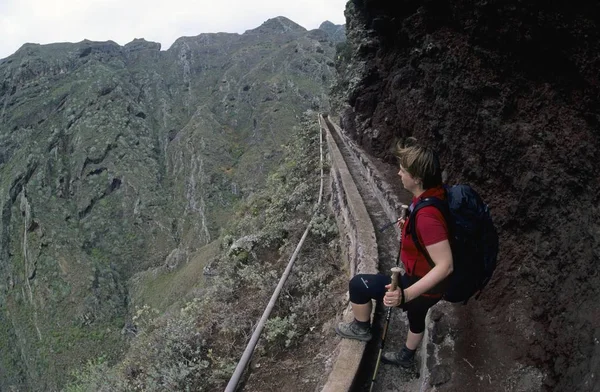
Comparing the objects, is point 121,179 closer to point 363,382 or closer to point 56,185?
point 56,185

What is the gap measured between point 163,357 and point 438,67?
5.50 m

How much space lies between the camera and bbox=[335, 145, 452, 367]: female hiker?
95.0 inches

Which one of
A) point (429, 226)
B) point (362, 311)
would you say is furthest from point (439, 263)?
point (362, 311)

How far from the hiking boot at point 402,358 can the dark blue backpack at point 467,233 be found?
1.04 m

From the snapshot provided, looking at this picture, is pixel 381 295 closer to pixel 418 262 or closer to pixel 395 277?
pixel 418 262

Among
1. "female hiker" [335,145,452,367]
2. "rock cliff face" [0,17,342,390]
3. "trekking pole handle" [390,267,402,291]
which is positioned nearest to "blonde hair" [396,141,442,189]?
"female hiker" [335,145,452,367]

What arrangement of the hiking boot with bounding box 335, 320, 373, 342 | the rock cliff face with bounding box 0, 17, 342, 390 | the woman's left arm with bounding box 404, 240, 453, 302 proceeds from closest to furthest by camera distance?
the woman's left arm with bounding box 404, 240, 453, 302, the hiking boot with bounding box 335, 320, 373, 342, the rock cliff face with bounding box 0, 17, 342, 390

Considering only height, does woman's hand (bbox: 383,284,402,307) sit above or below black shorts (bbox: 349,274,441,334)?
above

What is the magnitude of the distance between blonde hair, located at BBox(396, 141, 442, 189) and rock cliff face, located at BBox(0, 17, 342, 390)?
206 ft

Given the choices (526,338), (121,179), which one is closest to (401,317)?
(526,338)

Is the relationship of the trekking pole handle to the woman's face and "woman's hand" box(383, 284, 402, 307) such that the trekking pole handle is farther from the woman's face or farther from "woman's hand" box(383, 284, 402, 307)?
the woman's face

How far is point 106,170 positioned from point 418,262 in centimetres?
11703

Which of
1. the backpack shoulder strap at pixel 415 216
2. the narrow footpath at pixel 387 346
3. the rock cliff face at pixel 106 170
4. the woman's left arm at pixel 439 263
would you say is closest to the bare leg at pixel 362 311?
the narrow footpath at pixel 387 346

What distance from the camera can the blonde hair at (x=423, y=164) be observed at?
103 inches
